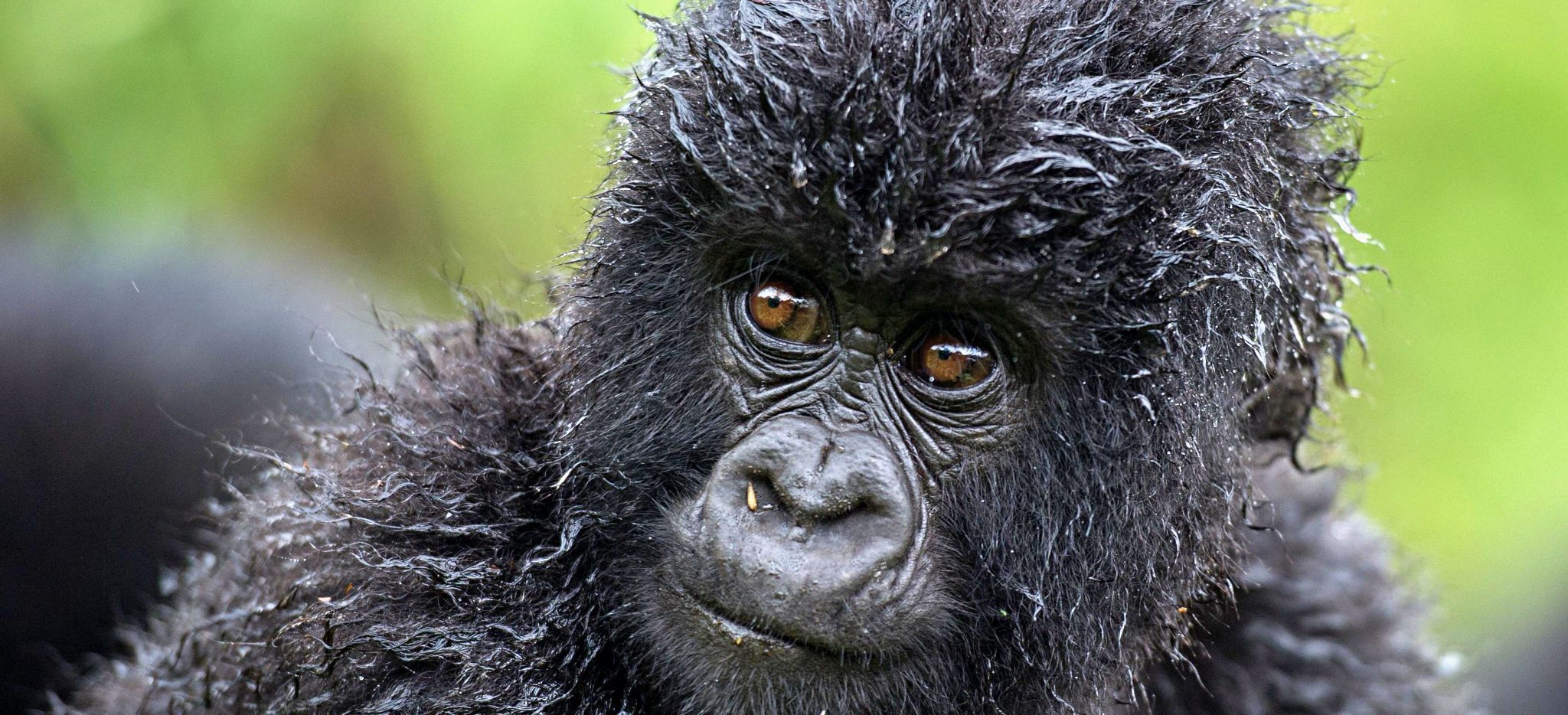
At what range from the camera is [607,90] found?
6344 millimetres

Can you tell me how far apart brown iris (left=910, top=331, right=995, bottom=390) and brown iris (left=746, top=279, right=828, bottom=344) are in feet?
0.63

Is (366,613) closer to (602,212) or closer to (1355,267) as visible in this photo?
(602,212)

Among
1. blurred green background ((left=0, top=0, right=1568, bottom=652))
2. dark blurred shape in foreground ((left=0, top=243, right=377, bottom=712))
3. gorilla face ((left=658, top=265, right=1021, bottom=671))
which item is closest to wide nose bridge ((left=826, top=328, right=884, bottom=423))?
gorilla face ((left=658, top=265, right=1021, bottom=671))

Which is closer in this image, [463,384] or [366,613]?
[366,613]

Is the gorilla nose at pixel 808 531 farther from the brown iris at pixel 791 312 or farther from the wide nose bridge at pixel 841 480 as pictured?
the brown iris at pixel 791 312

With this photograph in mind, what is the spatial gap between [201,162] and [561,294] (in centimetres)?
388

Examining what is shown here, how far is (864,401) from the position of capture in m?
2.46

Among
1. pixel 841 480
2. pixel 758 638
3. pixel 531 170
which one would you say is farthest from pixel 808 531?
pixel 531 170

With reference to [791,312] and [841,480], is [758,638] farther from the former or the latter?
[791,312]

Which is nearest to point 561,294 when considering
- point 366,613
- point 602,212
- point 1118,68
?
point 602,212

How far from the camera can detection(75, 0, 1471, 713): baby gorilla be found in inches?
91.3

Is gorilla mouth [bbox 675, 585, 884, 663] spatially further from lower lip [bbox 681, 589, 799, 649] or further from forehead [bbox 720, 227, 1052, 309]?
forehead [bbox 720, 227, 1052, 309]

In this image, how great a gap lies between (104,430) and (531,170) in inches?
88.7

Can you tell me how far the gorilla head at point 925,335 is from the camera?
7.56 feet
